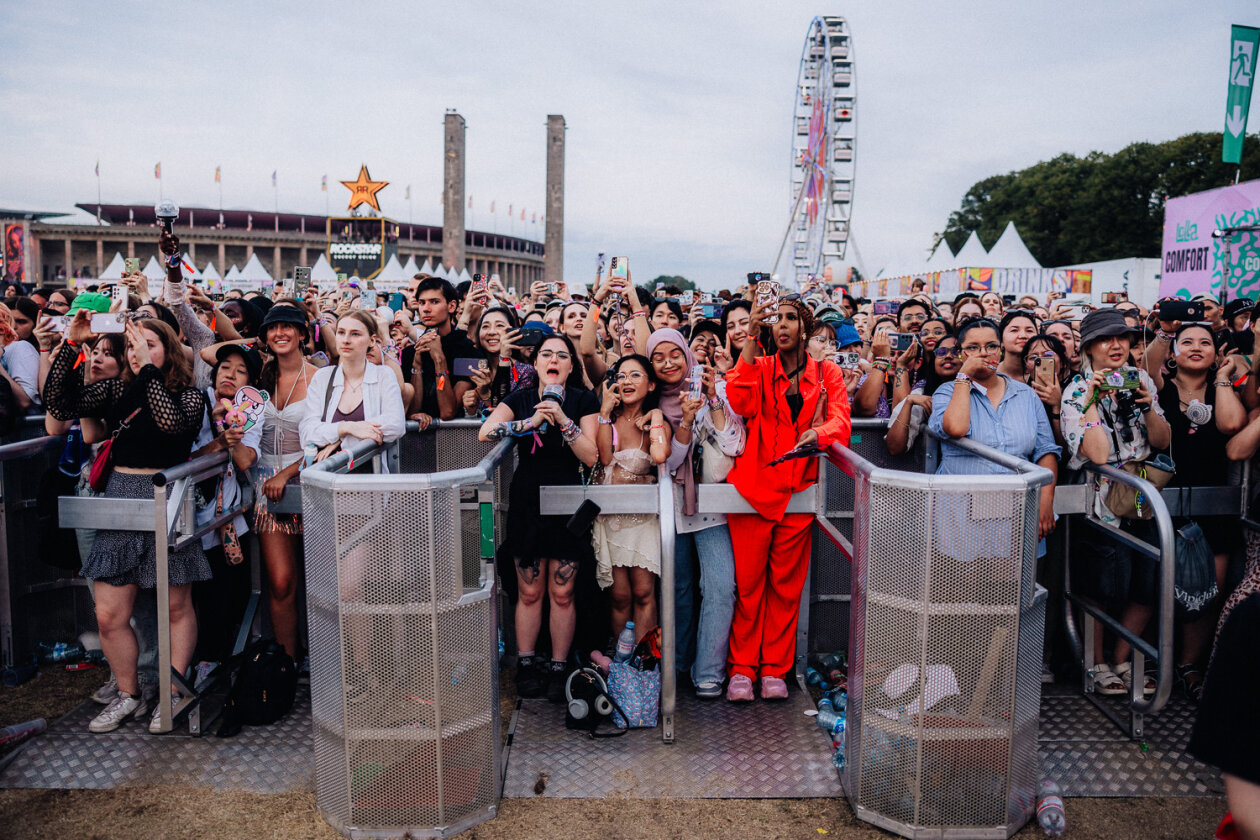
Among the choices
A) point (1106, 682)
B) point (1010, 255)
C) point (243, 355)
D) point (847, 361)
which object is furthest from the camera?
point (1010, 255)

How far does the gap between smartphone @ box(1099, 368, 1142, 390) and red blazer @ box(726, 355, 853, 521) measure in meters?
1.20

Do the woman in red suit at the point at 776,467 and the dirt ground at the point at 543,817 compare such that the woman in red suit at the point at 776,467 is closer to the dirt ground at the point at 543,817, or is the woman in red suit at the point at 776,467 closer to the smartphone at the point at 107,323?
the dirt ground at the point at 543,817

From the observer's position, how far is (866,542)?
123 inches

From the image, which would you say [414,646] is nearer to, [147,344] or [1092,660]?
[147,344]

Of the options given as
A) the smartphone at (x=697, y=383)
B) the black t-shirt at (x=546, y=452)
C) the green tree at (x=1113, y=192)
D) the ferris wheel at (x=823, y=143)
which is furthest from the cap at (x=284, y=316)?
the green tree at (x=1113, y=192)

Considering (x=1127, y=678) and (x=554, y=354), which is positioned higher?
(x=554, y=354)

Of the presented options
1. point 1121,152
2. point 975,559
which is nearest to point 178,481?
point 975,559

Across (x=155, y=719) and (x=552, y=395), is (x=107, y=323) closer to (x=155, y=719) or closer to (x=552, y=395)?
(x=155, y=719)

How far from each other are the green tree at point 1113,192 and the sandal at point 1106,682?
160 feet

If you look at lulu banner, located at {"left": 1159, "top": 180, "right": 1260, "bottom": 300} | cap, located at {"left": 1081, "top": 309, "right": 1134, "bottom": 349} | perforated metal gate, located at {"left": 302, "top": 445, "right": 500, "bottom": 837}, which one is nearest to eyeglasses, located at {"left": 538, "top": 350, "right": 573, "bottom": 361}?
perforated metal gate, located at {"left": 302, "top": 445, "right": 500, "bottom": 837}

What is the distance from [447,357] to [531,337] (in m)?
1.09

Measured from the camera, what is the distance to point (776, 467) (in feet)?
13.0

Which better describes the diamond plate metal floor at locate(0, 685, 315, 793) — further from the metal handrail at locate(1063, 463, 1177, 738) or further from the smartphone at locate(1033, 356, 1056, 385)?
the smartphone at locate(1033, 356, 1056, 385)

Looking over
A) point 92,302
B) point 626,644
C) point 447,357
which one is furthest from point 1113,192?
point 92,302
